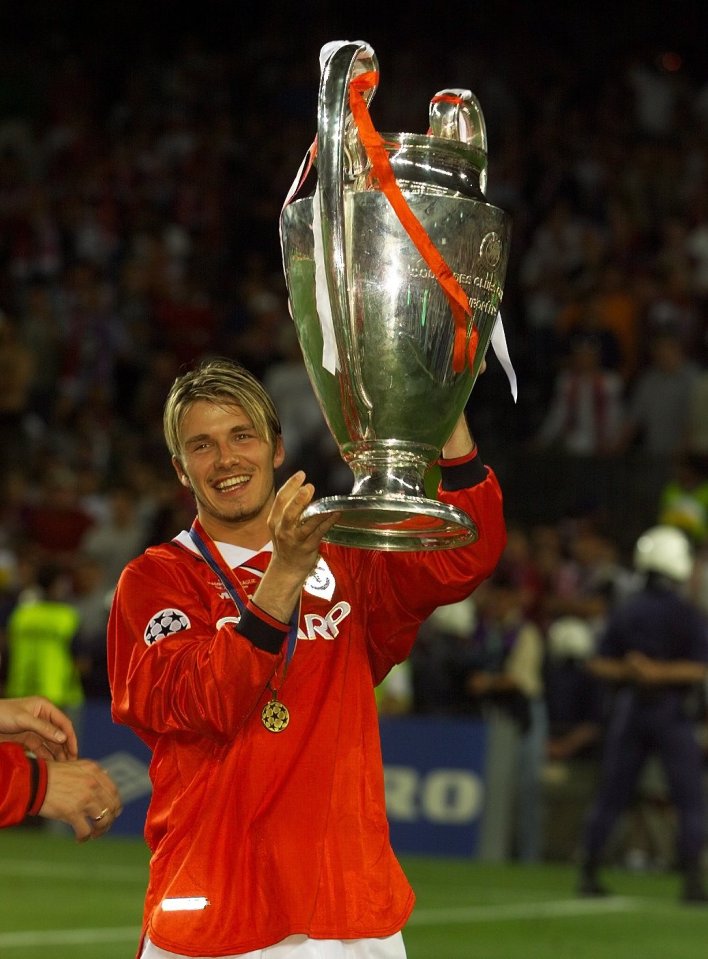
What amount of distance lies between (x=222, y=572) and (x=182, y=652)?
0.27m

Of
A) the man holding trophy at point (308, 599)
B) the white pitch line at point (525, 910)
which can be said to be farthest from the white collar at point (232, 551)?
the white pitch line at point (525, 910)

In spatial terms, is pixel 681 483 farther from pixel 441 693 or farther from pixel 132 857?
pixel 132 857

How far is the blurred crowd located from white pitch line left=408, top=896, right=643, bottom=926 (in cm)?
234

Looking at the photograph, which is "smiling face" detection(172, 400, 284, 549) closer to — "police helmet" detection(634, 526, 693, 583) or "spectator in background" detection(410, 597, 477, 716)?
"police helmet" detection(634, 526, 693, 583)

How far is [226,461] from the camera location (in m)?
A: 3.48

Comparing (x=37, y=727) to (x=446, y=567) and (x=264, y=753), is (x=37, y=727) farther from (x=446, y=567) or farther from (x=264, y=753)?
(x=446, y=567)

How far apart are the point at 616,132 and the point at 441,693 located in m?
7.04

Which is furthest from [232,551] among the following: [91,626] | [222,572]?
[91,626]

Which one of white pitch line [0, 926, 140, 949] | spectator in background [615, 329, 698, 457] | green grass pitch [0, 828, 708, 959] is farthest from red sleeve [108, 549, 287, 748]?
spectator in background [615, 329, 698, 457]

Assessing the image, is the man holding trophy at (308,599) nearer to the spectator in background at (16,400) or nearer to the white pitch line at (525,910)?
the white pitch line at (525,910)

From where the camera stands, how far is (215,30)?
2214 cm

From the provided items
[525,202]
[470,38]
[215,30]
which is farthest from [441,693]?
[215,30]

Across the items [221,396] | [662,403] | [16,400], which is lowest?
[221,396]

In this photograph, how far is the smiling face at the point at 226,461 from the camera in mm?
3500
